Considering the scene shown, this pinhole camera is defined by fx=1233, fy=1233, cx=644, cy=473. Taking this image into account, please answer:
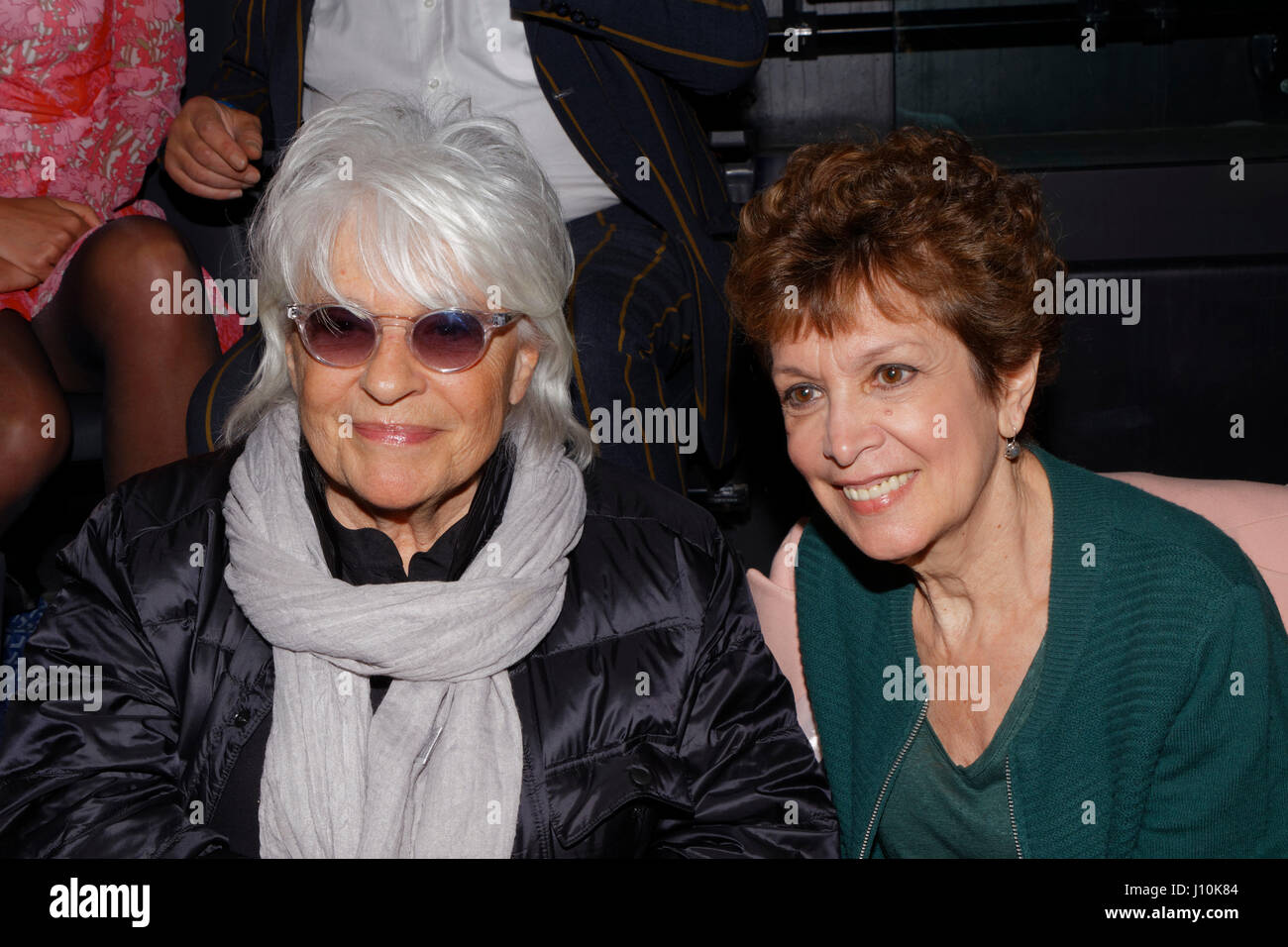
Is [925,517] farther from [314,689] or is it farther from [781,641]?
[314,689]

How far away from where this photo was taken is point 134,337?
2.34 metres

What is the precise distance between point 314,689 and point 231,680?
12 centimetres

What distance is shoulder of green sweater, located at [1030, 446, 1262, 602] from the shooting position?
1.59m

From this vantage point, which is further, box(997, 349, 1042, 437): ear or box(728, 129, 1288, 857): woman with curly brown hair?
box(997, 349, 1042, 437): ear

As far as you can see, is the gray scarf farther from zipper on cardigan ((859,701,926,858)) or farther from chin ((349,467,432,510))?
zipper on cardigan ((859,701,926,858))

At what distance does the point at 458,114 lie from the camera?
1833mm

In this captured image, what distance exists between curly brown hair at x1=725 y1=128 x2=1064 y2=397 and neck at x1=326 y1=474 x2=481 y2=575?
1.61ft

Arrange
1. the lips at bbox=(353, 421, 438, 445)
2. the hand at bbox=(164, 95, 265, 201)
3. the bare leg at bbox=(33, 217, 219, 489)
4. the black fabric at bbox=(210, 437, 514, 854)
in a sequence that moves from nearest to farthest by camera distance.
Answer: the lips at bbox=(353, 421, 438, 445)
the black fabric at bbox=(210, 437, 514, 854)
the bare leg at bbox=(33, 217, 219, 489)
the hand at bbox=(164, 95, 265, 201)

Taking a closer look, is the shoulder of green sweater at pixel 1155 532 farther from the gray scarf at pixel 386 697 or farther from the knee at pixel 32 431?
the knee at pixel 32 431

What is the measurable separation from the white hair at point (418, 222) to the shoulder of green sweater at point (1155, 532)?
0.76 metres

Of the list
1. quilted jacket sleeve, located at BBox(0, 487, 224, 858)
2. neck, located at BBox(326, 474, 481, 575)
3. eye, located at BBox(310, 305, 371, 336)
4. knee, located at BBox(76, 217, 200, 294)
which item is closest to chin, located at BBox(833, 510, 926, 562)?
neck, located at BBox(326, 474, 481, 575)

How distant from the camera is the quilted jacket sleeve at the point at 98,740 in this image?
1.51m

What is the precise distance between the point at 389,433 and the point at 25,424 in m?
1.03

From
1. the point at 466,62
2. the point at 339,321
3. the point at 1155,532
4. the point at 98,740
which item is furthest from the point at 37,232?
the point at 1155,532
